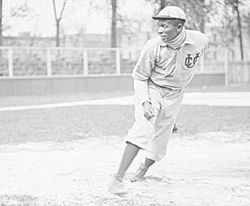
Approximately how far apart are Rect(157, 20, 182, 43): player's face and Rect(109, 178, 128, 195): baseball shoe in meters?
1.31

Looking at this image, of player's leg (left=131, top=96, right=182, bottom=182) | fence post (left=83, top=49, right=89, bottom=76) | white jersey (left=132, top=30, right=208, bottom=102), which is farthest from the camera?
fence post (left=83, top=49, right=89, bottom=76)

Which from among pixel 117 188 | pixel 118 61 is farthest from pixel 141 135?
pixel 118 61

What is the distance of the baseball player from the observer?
563 centimetres

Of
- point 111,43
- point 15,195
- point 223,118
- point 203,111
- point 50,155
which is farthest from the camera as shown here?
point 111,43

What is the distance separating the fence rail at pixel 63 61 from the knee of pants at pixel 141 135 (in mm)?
22375

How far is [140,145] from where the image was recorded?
18.4 feet

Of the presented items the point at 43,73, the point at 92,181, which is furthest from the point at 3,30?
the point at 92,181

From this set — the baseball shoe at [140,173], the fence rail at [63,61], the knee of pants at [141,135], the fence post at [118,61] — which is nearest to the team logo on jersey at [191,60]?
the knee of pants at [141,135]

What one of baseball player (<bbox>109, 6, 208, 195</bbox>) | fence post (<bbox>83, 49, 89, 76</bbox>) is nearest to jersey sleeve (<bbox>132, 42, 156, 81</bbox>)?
baseball player (<bbox>109, 6, 208, 195</bbox>)

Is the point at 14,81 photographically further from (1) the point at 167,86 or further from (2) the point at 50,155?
(1) the point at 167,86

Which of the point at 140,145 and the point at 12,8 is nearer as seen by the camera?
the point at 140,145

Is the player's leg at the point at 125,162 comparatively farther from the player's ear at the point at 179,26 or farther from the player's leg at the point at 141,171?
the player's ear at the point at 179,26

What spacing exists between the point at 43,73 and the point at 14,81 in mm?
1591

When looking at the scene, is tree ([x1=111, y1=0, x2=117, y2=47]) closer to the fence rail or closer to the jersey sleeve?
the fence rail
